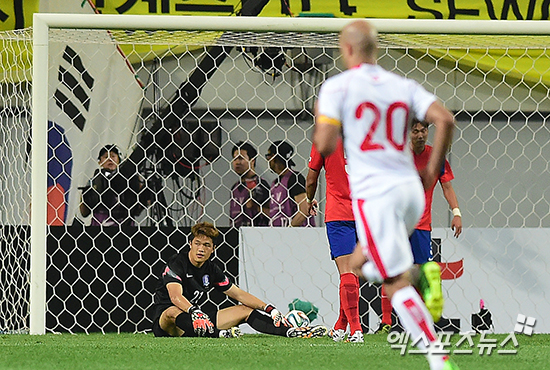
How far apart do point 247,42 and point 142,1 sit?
1.77m

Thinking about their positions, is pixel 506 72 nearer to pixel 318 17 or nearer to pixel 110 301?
pixel 318 17

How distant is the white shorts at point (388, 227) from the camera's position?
3020 millimetres

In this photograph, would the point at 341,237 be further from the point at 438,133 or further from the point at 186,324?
the point at 438,133

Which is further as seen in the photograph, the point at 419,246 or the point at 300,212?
the point at 300,212

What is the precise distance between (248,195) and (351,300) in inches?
73.7

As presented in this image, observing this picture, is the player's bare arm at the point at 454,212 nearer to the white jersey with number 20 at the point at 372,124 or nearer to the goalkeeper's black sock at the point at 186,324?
the goalkeeper's black sock at the point at 186,324

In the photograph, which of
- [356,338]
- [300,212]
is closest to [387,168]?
[356,338]

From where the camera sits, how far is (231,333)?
6012 mm

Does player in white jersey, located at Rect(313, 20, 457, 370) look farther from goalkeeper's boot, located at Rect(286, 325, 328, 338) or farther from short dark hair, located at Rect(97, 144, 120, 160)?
short dark hair, located at Rect(97, 144, 120, 160)

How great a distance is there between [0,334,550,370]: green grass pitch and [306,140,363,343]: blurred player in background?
0.22 meters

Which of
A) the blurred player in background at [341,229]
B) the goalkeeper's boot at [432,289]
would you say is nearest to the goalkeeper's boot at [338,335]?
the blurred player in background at [341,229]

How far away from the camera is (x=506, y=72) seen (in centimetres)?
769

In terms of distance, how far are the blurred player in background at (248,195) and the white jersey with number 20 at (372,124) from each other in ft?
12.7

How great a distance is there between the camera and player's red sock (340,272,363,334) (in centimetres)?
534
